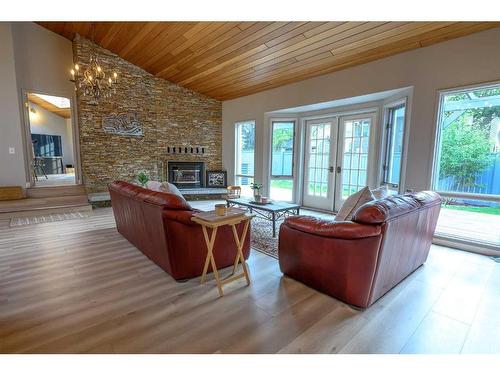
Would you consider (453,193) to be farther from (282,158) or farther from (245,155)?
(245,155)

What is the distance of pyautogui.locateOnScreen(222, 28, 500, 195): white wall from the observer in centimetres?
325

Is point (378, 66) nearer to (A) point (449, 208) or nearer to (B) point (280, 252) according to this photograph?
(A) point (449, 208)

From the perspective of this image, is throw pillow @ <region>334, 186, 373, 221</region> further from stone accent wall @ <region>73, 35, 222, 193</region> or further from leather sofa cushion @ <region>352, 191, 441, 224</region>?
stone accent wall @ <region>73, 35, 222, 193</region>

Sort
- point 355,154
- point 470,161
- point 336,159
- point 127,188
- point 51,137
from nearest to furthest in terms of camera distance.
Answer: point 127,188 → point 470,161 → point 355,154 → point 336,159 → point 51,137

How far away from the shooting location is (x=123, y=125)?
21.0 feet

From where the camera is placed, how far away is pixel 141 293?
237cm

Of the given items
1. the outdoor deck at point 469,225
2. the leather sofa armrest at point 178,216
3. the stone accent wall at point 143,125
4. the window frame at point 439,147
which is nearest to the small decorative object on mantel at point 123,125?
the stone accent wall at point 143,125

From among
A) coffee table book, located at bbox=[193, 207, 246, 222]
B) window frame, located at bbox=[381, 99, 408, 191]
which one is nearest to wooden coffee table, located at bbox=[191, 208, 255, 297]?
coffee table book, located at bbox=[193, 207, 246, 222]

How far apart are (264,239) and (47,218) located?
4.26 m

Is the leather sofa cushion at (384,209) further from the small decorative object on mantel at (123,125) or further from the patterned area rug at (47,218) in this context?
the small decorative object on mantel at (123,125)

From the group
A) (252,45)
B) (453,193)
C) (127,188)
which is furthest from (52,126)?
(453,193)

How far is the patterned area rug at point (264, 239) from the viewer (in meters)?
3.47

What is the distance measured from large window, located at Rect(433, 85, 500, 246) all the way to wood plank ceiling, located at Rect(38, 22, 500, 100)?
88cm
